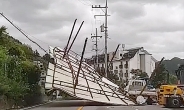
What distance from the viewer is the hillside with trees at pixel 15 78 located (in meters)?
33.6

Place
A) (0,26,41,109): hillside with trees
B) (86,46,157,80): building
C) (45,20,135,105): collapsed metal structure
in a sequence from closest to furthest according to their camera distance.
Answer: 1. (0,26,41,109): hillside with trees
2. (45,20,135,105): collapsed metal structure
3. (86,46,157,80): building

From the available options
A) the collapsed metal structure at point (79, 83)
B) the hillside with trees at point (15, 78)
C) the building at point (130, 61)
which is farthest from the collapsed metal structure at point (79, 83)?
the building at point (130, 61)

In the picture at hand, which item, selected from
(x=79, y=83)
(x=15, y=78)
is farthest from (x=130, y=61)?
(x=15, y=78)

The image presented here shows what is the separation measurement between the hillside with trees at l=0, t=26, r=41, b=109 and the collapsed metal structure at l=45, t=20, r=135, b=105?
2.54 m

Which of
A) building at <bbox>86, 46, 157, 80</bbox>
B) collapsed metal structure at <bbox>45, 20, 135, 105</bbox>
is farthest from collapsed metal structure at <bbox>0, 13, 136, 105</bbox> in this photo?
building at <bbox>86, 46, 157, 80</bbox>

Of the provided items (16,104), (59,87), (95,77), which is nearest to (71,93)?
(59,87)

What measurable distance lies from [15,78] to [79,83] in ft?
22.9

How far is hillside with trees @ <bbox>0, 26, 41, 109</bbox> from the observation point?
33572 millimetres

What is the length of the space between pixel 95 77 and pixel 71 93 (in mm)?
9137

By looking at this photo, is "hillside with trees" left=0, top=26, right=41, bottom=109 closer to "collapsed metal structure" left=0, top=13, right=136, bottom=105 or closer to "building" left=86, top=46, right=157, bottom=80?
"collapsed metal structure" left=0, top=13, right=136, bottom=105

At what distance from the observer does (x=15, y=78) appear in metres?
37.2

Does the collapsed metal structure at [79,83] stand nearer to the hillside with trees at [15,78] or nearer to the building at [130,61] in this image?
the hillside with trees at [15,78]

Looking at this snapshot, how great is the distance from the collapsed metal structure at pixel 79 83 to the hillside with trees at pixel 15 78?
2.54 meters

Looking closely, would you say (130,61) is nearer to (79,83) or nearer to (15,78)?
(79,83)
